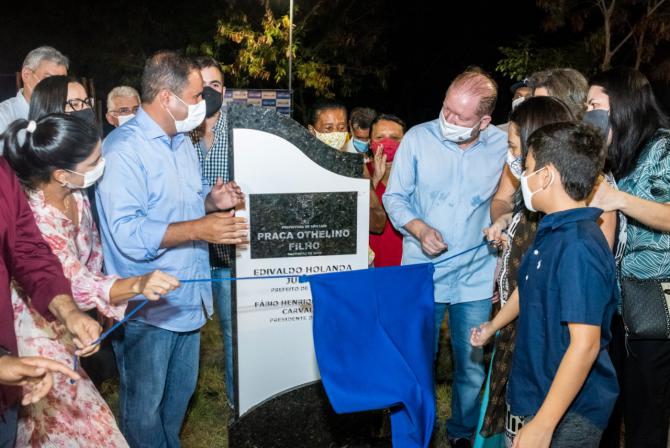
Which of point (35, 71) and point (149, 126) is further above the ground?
point (35, 71)

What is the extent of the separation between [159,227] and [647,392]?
8.26 ft

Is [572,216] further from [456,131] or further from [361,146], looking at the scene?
[361,146]

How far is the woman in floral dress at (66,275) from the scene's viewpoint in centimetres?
273

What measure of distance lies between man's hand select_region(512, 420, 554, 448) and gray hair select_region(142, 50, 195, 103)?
7.51 ft

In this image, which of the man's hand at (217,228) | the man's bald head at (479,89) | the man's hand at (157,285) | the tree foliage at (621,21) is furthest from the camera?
the tree foliage at (621,21)

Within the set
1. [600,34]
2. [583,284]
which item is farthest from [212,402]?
[600,34]

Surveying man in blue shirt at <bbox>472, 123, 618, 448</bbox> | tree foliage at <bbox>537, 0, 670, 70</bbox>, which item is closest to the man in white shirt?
man in blue shirt at <bbox>472, 123, 618, 448</bbox>

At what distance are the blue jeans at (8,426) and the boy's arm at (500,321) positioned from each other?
1.94 meters

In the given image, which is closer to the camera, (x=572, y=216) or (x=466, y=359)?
(x=572, y=216)

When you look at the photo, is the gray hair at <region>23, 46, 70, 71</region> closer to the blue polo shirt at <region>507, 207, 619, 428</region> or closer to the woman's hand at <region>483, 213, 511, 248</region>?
the woman's hand at <region>483, 213, 511, 248</region>

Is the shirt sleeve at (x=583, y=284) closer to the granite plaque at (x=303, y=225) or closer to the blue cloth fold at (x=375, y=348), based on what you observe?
the blue cloth fold at (x=375, y=348)

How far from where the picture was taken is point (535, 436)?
2.33m

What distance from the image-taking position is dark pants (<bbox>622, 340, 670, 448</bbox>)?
3199mm

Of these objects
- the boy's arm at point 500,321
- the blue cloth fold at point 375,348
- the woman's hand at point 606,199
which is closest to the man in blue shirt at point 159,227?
the blue cloth fold at point 375,348
